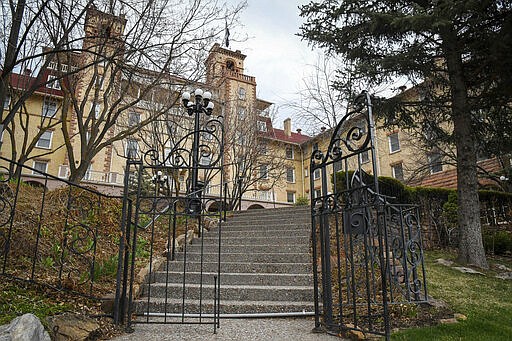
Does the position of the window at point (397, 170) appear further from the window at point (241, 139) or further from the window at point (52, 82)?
the window at point (52, 82)

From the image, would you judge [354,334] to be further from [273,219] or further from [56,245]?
[273,219]

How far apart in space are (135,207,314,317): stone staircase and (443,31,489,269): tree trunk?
345 centimetres

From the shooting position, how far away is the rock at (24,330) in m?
2.14

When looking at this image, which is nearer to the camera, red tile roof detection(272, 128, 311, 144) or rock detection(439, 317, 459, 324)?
rock detection(439, 317, 459, 324)

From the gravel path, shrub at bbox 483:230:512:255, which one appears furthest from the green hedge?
the gravel path

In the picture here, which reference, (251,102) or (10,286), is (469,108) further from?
(251,102)

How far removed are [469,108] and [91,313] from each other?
8.41 metres

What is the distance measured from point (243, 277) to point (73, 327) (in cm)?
246

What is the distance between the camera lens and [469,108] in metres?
7.68

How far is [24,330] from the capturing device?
7.33 feet

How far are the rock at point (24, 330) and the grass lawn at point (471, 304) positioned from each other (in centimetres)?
281

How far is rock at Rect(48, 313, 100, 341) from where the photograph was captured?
106 inches

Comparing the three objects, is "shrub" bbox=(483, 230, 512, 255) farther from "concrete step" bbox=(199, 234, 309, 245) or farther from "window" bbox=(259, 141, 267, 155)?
"window" bbox=(259, 141, 267, 155)

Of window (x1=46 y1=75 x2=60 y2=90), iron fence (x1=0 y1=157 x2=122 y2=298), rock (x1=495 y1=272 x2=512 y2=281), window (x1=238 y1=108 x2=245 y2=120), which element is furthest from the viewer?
window (x1=238 y1=108 x2=245 y2=120)
